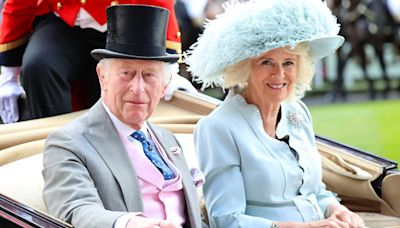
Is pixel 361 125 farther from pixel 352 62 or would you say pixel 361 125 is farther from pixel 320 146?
pixel 320 146

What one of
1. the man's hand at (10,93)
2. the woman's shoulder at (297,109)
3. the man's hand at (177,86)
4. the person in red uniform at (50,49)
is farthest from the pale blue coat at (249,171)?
the man's hand at (10,93)

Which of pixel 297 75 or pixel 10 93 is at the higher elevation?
pixel 297 75

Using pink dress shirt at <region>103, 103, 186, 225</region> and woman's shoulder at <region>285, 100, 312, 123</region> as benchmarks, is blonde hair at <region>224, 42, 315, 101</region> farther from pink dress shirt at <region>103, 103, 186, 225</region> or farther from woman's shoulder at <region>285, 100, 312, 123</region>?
pink dress shirt at <region>103, 103, 186, 225</region>

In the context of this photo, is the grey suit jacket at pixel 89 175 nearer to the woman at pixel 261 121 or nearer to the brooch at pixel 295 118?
the woman at pixel 261 121

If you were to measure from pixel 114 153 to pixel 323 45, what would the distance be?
35.1 inches

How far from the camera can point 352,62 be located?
1243 centimetres

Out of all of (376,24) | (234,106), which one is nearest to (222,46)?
(234,106)

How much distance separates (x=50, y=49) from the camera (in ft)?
10.6

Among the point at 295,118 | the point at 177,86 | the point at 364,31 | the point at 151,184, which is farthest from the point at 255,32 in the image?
the point at 364,31

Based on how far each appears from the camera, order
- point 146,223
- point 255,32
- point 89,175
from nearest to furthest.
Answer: point 146,223, point 89,175, point 255,32

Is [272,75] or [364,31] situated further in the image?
[364,31]

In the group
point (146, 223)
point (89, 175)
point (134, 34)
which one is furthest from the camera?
point (134, 34)

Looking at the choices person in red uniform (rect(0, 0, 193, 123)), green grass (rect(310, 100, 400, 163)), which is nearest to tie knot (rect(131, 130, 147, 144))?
person in red uniform (rect(0, 0, 193, 123))

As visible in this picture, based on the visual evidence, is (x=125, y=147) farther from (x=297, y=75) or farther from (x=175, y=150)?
(x=297, y=75)
